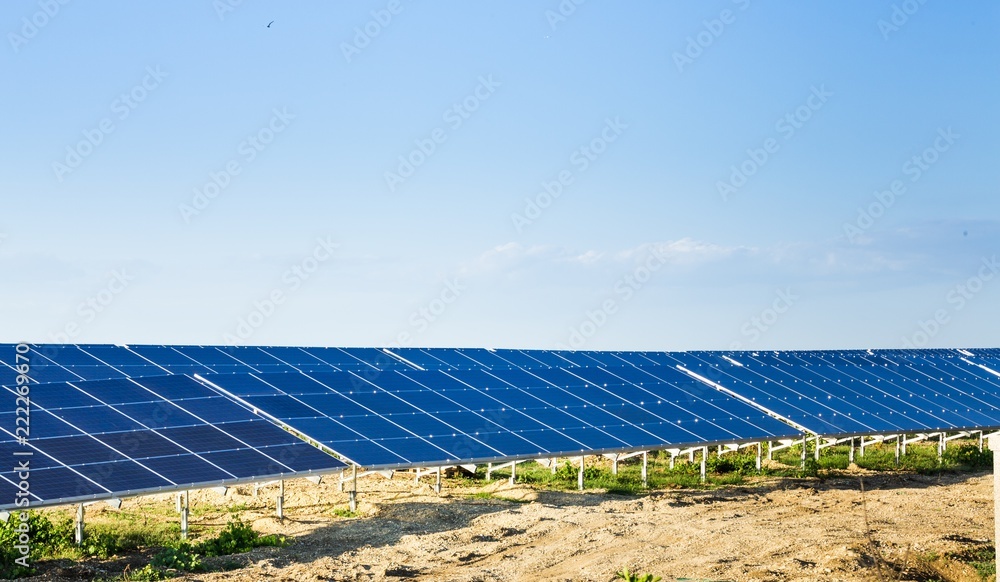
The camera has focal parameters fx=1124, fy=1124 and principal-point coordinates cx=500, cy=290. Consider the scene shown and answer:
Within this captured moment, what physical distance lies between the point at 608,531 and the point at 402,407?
8.65 meters

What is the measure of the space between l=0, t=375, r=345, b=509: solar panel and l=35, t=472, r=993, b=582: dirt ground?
5.72 feet

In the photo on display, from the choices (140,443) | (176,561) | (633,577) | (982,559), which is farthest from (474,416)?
(982,559)

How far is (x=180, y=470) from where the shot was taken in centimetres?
2241

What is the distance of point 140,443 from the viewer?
2353 cm

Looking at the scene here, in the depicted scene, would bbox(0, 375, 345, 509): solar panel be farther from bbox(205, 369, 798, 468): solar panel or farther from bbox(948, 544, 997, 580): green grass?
bbox(948, 544, 997, 580): green grass

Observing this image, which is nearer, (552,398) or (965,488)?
(965,488)

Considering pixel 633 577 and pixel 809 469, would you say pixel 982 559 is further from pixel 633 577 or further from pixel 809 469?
pixel 809 469

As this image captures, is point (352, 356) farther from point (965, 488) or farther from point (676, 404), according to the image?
point (965, 488)

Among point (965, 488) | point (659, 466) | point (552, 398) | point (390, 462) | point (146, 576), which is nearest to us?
point (146, 576)

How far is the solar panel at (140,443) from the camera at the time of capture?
2117cm

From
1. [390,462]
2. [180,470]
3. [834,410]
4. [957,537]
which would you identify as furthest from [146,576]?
[834,410]

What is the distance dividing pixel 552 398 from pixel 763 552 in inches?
543

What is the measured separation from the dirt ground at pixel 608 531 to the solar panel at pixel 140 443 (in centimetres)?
174

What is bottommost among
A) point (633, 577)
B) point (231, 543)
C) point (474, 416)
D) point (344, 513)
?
point (633, 577)
